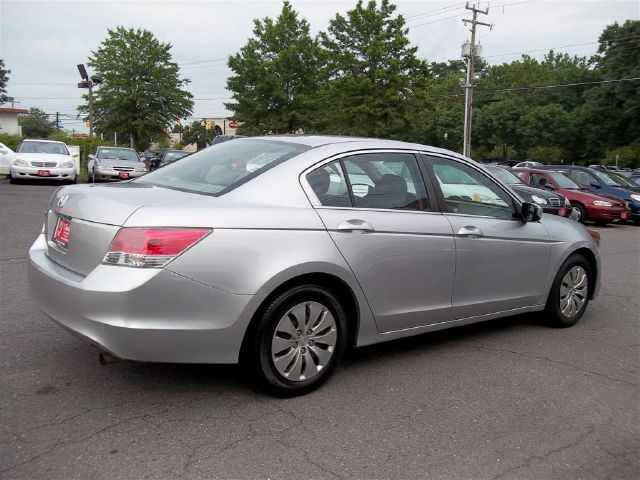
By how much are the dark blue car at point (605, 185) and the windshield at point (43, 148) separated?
1531 centimetres

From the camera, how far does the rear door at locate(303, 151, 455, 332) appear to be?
3.82m

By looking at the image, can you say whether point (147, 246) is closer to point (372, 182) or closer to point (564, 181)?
point (372, 182)

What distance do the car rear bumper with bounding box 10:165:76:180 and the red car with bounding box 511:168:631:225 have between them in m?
13.2

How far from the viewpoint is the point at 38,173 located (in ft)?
59.0

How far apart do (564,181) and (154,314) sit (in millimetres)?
16263

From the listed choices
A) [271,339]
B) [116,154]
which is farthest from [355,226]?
[116,154]

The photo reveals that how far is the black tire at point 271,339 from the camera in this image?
11.3 feet

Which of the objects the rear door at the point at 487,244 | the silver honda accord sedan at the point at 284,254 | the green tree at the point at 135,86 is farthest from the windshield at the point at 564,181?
the green tree at the point at 135,86

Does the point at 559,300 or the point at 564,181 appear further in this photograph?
the point at 564,181

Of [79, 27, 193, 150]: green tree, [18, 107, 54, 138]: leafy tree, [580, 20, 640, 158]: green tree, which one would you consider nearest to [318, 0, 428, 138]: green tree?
[79, 27, 193, 150]: green tree

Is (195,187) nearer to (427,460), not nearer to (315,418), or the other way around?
(315,418)

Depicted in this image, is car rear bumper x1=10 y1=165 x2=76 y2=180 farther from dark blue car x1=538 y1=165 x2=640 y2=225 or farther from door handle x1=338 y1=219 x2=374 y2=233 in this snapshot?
door handle x1=338 y1=219 x2=374 y2=233

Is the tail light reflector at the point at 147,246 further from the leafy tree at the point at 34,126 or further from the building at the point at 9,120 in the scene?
the leafy tree at the point at 34,126

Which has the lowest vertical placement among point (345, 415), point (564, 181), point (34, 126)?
point (345, 415)
